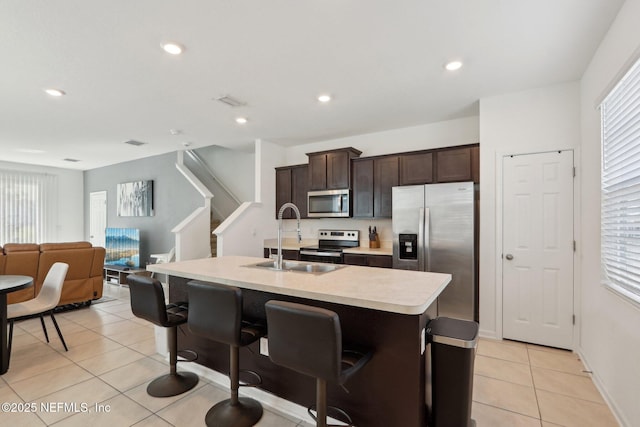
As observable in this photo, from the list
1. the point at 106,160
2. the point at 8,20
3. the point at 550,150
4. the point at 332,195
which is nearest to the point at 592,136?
the point at 550,150

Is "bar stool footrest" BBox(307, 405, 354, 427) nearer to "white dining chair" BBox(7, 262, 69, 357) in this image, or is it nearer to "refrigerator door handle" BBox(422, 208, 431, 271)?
"refrigerator door handle" BBox(422, 208, 431, 271)

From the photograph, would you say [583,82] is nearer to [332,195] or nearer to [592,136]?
[592,136]

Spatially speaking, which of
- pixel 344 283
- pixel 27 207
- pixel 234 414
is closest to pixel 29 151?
pixel 27 207

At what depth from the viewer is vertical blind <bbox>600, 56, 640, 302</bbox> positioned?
6.01ft

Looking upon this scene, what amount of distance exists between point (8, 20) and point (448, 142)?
14.9 feet

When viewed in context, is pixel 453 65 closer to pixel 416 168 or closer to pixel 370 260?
pixel 416 168

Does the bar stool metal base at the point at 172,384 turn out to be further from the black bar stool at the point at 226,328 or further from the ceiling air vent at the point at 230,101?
the ceiling air vent at the point at 230,101

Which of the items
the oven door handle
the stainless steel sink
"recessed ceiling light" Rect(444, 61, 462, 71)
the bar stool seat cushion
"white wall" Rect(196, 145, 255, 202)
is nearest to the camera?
the bar stool seat cushion

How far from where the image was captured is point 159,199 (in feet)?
22.5

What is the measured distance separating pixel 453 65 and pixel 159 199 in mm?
6460

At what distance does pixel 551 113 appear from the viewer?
310cm

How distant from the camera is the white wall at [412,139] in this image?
4.15 m

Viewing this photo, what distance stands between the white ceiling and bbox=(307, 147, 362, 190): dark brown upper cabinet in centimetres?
53

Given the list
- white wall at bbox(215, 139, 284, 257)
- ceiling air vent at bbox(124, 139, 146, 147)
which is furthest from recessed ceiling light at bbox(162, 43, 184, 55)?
ceiling air vent at bbox(124, 139, 146, 147)
